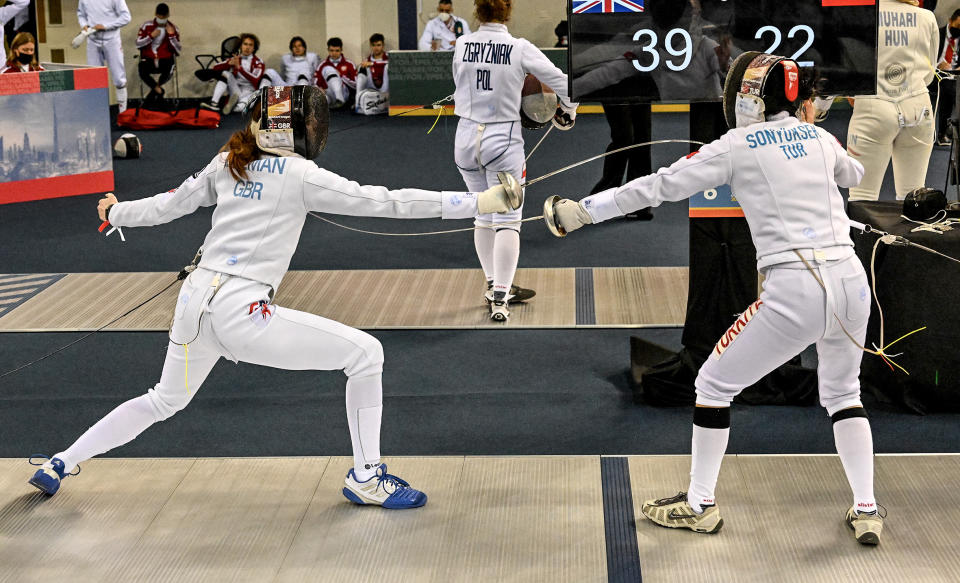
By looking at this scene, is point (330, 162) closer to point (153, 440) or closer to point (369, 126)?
point (369, 126)

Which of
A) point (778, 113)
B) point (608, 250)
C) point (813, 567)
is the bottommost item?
point (813, 567)

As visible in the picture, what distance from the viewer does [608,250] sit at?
255 inches

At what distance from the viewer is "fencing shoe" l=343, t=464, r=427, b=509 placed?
336 cm

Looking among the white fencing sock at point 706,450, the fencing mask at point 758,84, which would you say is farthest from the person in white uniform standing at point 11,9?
the white fencing sock at point 706,450

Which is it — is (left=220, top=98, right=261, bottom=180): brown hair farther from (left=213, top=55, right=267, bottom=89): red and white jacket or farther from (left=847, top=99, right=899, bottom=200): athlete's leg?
(left=213, top=55, right=267, bottom=89): red and white jacket

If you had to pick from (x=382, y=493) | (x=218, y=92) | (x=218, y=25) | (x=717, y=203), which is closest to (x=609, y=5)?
(x=717, y=203)

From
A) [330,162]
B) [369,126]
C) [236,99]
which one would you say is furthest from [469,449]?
[236,99]

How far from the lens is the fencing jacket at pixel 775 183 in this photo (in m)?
2.97

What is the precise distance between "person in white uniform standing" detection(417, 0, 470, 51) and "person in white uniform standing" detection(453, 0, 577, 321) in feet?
23.3

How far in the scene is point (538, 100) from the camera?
5227 mm

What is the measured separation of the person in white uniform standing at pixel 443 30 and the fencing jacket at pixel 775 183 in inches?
369

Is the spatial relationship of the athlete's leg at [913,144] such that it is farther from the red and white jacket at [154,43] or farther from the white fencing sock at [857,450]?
the red and white jacket at [154,43]

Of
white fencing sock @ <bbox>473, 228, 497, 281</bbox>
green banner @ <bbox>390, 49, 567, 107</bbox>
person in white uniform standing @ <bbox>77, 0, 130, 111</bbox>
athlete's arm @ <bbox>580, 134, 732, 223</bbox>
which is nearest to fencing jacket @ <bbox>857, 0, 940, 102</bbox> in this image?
white fencing sock @ <bbox>473, 228, 497, 281</bbox>

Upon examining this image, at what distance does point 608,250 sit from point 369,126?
5334 mm
